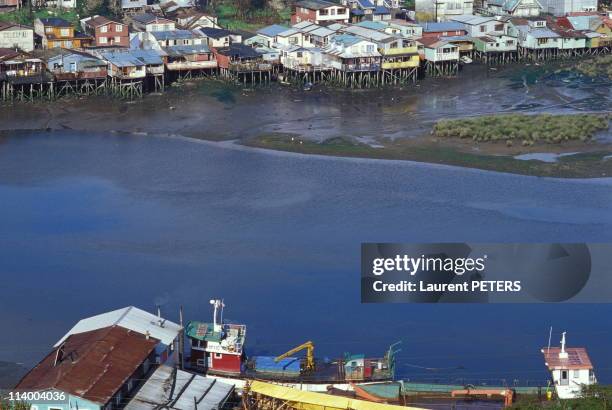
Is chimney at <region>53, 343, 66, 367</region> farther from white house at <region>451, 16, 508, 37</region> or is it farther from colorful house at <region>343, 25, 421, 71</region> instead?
white house at <region>451, 16, 508, 37</region>

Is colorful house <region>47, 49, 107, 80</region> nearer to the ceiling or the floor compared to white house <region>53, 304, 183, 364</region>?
nearer to the floor

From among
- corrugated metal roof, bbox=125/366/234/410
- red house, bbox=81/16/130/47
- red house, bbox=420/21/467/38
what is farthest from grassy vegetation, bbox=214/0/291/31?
corrugated metal roof, bbox=125/366/234/410

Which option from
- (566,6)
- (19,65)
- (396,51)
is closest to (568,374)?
(19,65)

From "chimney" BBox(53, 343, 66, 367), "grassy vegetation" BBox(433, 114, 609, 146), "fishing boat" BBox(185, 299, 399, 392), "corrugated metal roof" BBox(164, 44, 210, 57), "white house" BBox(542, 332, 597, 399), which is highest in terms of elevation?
"chimney" BBox(53, 343, 66, 367)

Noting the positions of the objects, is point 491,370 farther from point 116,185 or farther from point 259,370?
point 116,185

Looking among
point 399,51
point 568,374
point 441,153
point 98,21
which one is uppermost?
point 568,374

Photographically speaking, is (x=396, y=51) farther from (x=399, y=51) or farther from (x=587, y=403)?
(x=587, y=403)
